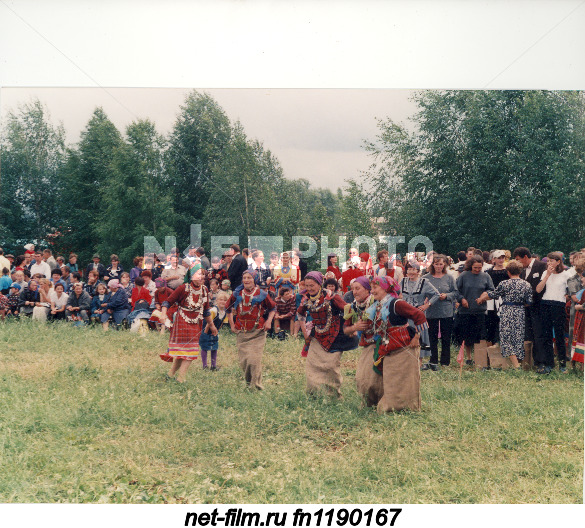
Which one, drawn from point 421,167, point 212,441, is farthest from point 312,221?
point 212,441

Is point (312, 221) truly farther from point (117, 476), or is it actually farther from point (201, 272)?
point (117, 476)

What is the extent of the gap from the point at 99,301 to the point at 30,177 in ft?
10.5

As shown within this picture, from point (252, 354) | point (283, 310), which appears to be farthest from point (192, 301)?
point (283, 310)

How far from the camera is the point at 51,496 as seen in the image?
501 cm

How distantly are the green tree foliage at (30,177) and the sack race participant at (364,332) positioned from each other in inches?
320

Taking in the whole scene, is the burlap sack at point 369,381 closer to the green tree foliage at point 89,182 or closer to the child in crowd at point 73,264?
the green tree foliage at point 89,182

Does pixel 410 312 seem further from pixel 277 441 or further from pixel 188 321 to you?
pixel 188 321

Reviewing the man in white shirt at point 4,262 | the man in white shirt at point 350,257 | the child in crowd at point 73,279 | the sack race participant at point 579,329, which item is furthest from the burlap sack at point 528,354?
the man in white shirt at point 4,262

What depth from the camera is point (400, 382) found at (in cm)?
712

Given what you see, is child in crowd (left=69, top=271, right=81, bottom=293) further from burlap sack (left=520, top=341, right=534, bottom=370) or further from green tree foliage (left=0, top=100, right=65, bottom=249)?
burlap sack (left=520, top=341, right=534, bottom=370)

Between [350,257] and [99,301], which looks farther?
[99,301]

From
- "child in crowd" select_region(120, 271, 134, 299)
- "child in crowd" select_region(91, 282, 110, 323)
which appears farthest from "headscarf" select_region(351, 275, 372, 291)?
"child in crowd" select_region(91, 282, 110, 323)

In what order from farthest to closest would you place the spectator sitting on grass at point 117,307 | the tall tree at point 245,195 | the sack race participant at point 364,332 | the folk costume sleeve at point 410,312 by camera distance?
1. the spectator sitting on grass at point 117,307
2. the tall tree at point 245,195
3. the sack race participant at point 364,332
4. the folk costume sleeve at point 410,312

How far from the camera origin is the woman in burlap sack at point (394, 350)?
276 inches
